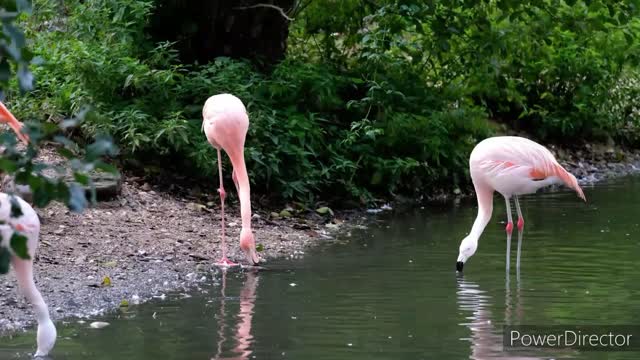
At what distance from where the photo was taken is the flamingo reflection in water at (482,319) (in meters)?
5.42

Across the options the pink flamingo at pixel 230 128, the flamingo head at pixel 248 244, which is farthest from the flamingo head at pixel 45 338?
the pink flamingo at pixel 230 128

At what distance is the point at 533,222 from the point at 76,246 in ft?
14.5

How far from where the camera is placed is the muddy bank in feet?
22.0

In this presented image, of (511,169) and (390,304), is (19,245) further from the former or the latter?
(511,169)

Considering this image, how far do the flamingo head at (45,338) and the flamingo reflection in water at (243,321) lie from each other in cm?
79

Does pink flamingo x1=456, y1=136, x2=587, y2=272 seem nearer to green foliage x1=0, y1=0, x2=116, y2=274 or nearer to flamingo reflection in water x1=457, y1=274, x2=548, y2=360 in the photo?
flamingo reflection in water x1=457, y1=274, x2=548, y2=360

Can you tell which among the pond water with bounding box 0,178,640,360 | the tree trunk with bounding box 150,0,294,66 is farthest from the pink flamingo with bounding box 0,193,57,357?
the tree trunk with bounding box 150,0,294,66

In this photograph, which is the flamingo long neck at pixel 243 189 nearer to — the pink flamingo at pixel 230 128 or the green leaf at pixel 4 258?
the pink flamingo at pixel 230 128

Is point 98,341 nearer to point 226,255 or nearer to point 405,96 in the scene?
point 226,255

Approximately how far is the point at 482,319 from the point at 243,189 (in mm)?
2550

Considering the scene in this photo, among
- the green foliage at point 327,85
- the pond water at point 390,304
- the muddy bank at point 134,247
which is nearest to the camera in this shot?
the pond water at point 390,304

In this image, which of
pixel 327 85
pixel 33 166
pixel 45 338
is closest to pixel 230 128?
pixel 327 85

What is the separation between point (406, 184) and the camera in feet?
→ 38.5

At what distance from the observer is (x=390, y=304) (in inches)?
259
